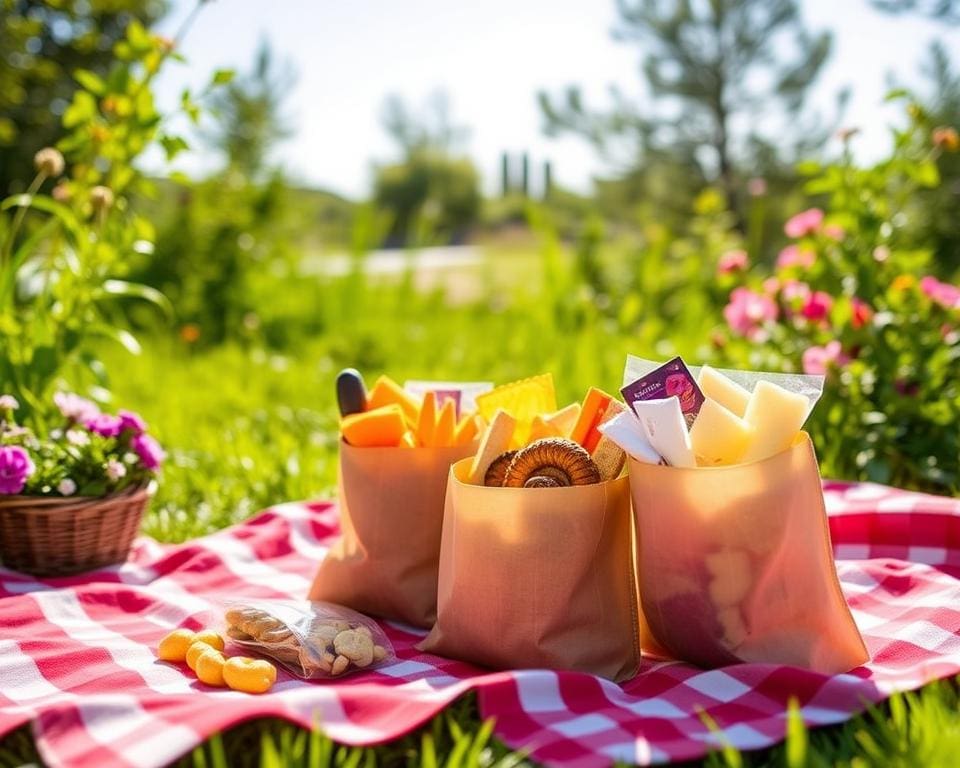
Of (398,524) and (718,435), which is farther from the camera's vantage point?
(398,524)

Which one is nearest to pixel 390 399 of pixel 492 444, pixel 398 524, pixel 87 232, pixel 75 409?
pixel 398 524

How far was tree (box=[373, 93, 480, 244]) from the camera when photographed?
96.7ft

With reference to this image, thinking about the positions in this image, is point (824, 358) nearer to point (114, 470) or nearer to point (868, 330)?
point (868, 330)

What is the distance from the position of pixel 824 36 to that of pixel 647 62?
1.45m

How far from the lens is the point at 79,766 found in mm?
1307

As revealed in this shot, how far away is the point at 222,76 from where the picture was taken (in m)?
2.60

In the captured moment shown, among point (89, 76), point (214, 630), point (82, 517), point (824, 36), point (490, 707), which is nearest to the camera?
point (490, 707)

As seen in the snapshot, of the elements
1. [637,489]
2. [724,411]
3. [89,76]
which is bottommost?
[637,489]

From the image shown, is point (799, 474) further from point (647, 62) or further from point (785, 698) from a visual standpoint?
point (647, 62)

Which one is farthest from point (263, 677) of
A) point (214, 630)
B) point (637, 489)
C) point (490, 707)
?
point (637, 489)

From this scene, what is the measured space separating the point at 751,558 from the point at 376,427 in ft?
2.19

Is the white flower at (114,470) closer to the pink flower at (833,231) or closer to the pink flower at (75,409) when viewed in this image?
the pink flower at (75,409)

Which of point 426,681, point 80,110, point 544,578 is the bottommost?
point 426,681

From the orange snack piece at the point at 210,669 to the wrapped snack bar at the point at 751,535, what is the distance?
0.63 m
